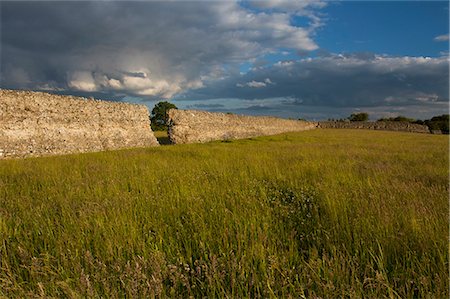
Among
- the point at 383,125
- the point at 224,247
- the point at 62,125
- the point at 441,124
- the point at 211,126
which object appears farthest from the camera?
the point at 441,124

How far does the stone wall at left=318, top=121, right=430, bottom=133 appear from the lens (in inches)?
2272

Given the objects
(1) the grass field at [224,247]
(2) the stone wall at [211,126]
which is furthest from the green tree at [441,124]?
(1) the grass field at [224,247]

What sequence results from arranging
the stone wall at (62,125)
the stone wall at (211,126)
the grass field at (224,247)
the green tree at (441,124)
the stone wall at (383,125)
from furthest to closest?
the green tree at (441,124) < the stone wall at (383,125) < the stone wall at (211,126) < the stone wall at (62,125) < the grass field at (224,247)

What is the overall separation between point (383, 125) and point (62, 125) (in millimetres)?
65841

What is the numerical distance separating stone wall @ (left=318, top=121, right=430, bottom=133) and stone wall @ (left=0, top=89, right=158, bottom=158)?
5800cm

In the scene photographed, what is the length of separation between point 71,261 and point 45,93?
1679 centimetres

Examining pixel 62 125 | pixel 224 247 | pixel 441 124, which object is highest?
pixel 441 124

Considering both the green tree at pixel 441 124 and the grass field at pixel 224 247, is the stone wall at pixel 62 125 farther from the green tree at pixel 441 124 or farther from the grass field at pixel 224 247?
the green tree at pixel 441 124

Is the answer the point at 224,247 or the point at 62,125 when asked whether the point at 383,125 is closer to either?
the point at 62,125

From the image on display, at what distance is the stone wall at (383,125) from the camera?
57.7 m

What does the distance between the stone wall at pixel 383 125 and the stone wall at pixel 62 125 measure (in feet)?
190

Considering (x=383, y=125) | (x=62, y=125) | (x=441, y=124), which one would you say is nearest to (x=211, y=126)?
(x=62, y=125)

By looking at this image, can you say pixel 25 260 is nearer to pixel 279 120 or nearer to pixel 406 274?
pixel 406 274

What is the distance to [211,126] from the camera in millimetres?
27906
